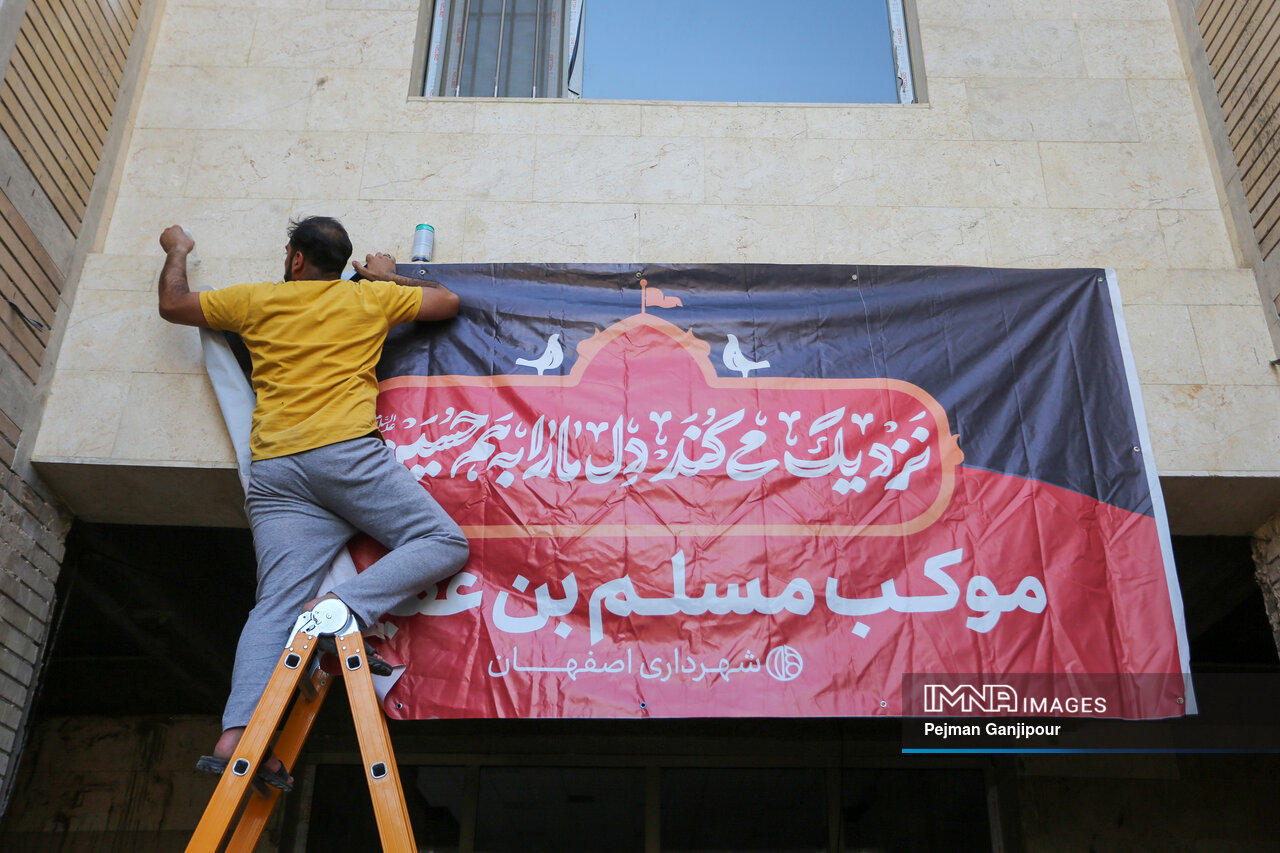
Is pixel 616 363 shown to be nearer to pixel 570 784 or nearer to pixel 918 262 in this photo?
pixel 918 262

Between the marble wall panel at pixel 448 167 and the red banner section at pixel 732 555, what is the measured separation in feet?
3.07

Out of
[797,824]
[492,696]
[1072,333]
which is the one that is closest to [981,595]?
[1072,333]

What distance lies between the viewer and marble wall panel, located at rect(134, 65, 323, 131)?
4.62 metres

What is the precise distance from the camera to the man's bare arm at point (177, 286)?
381 centimetres

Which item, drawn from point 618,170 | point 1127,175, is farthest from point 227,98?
point 1127,175

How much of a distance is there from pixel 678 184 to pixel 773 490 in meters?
1.52

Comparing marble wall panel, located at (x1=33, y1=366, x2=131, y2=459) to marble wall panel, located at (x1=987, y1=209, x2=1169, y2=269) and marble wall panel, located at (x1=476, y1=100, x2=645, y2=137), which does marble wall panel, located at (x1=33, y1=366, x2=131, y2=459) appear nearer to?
marble wall panel, located at (x1=476, y1=100, x2=645, y2=137)

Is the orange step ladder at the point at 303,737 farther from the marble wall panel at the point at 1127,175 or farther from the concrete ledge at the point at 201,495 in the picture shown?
the marble wall panel at the point at 1127,175

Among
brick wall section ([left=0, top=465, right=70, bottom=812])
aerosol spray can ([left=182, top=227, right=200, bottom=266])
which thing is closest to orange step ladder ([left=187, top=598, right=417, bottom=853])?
brick wall section ([left=0, top=465, right=70, bottom=812])

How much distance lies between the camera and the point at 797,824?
5656 millimetres

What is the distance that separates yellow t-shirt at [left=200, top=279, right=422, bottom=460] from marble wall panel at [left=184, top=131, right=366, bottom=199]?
32.1 inches

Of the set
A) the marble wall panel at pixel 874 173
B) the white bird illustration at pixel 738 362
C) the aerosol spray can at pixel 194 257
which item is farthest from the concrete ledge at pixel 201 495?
the white bird illustration at pixel 738 362

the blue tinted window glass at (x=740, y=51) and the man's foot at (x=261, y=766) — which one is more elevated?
the blue tinted window glass at (x=740, y=51)

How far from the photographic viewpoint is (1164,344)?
13.5ft
